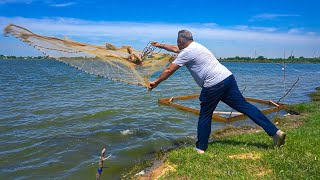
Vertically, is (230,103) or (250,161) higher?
(230,103)

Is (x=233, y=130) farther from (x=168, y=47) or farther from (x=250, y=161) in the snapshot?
(x=250, y=161)

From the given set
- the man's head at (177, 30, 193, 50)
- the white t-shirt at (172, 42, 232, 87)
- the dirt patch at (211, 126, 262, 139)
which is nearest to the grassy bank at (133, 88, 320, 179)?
the white t-shirt at (172, 42, 232, 87)

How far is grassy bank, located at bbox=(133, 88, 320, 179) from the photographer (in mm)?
5336

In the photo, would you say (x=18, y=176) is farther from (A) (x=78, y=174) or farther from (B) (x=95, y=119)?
(B) (x=95, y=119)

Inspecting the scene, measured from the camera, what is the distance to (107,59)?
891 centimetres

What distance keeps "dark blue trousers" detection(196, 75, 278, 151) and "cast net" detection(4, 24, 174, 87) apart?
2.22 m

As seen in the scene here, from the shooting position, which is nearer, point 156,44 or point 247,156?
point 247,156

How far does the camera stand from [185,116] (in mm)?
13867

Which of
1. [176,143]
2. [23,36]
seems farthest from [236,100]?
[23,36]

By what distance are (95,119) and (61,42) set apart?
5760 millimetres

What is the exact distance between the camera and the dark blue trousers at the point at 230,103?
6.28m

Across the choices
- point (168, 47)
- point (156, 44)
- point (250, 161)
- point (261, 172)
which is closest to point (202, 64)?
point (168, 47)

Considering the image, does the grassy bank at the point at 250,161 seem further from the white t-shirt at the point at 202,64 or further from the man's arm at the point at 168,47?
the man's arm at the point at 168,47

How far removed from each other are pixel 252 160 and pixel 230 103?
4.01ft
